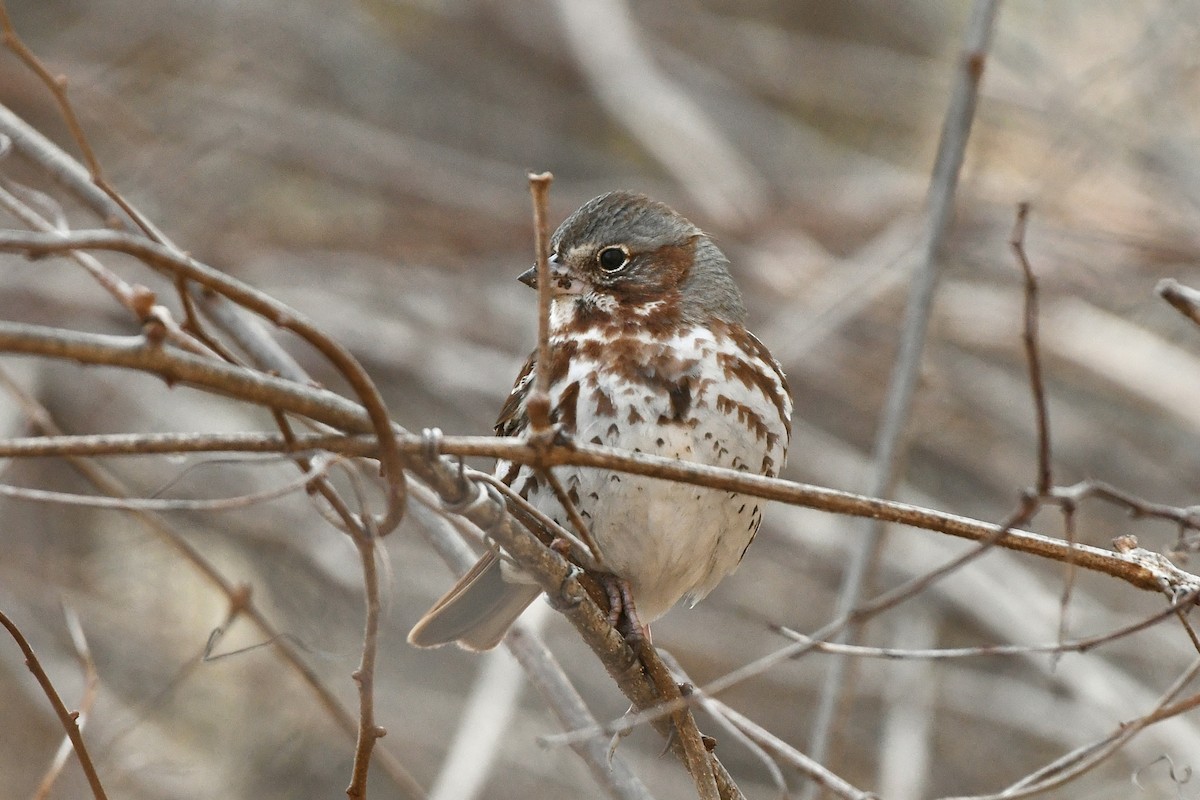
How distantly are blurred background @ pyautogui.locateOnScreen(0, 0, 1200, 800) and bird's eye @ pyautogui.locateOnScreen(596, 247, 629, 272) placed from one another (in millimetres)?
1405

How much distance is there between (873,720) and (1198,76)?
3.34 metres

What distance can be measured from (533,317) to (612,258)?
2.63 metres

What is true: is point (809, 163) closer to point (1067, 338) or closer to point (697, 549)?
point (1067, 338)

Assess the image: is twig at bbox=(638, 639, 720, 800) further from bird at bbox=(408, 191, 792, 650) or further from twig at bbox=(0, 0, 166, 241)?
twig at bbox=(0, 0, 166, 241)

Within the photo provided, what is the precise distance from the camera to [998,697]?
5336mm

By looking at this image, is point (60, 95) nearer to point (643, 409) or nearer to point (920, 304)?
point (643, 409)

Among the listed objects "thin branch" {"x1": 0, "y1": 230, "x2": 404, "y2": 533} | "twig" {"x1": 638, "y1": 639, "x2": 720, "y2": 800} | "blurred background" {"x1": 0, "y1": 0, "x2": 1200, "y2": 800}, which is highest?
"blurred background" {"x1": 0, "y1": 0, "x2": 1200, "y2": 800}

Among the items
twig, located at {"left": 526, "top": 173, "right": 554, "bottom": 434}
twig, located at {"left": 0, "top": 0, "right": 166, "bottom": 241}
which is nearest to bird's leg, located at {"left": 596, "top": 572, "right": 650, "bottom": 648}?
twig, located at {"left": 526, "top": 173, "right": 554, "bottom": 434}

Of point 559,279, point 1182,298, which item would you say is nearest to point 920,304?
point 559,279

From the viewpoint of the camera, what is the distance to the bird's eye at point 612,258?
329 centimetres

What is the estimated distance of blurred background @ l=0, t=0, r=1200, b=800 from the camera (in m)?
5.15

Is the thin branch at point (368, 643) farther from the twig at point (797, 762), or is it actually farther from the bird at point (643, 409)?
the bird at point (643, 409)

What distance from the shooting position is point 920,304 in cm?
342

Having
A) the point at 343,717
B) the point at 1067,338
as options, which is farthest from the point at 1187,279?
the point at 343,717
